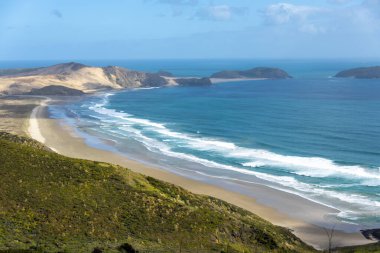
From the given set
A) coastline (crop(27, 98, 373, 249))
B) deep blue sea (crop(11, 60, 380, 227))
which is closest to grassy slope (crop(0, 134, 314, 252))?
coastline (crop(27, 98, 373, 249))

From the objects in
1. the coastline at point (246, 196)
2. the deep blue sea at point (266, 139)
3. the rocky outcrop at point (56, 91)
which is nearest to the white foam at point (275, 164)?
the deep blue sea at point (266, 139)

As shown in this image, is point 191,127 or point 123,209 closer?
point 123,209

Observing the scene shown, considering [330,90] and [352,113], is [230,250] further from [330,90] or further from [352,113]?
[330,90]

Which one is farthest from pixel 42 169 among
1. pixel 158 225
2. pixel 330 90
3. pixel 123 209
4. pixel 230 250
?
pixel 330 90

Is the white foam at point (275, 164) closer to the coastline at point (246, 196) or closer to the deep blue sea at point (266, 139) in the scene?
the deep blue sea at point (266, 139)

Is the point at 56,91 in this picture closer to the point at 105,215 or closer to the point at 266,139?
the point at 266,139
